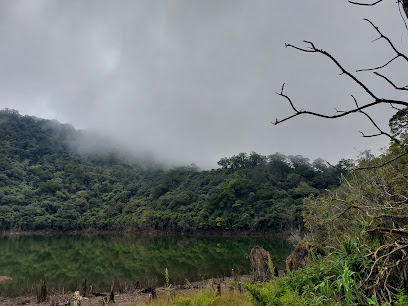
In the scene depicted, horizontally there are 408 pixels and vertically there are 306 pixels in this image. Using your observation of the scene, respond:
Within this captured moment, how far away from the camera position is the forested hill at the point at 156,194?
1868 inches

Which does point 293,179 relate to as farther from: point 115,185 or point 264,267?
point 115,185

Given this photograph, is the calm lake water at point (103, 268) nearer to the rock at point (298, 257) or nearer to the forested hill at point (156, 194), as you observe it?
the rock at point (298, 257)

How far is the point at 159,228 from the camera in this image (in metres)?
52.2

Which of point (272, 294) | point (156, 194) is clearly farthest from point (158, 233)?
point (272, 294)

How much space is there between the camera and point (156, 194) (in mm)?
64062

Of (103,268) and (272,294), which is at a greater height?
(272,294)

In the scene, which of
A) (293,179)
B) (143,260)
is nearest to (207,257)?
(143,260)

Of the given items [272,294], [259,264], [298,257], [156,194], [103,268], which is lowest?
[103,268]

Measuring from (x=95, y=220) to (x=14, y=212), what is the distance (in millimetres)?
15728

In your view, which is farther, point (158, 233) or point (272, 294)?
point (158, 233)

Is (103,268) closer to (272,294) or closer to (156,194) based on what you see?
(272,294)

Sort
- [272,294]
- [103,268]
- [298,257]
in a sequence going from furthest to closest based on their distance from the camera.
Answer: [103,268], [298,257], [272,294]

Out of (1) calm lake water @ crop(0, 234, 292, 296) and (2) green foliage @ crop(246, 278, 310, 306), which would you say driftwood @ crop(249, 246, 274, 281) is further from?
(2) green foliage @ crop(246, 278, 310, 306)

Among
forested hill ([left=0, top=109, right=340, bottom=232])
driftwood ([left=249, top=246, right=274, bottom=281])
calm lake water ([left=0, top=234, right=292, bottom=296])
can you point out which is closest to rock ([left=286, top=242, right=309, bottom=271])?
driftwood ([left=249, top=246, right=274, bottom=281])
